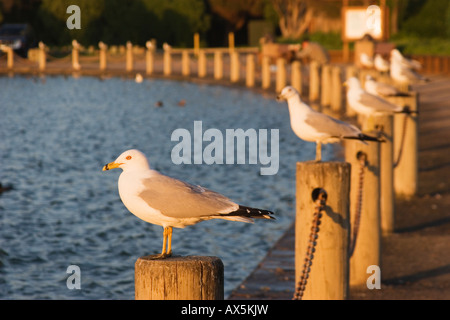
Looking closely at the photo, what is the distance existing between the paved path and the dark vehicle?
35.9 meters

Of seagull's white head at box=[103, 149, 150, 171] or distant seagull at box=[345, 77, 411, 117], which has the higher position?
seagull's white head at box=[103, 149, 150, 171]

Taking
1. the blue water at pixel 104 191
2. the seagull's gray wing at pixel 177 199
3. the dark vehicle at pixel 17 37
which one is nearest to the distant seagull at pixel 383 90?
the blue water at pixel 104 191

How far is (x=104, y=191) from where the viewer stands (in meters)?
15.0

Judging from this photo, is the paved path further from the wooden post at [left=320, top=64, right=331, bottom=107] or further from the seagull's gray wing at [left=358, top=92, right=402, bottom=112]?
the wooden post at [left=320, top=64, right=331, bottom=107]

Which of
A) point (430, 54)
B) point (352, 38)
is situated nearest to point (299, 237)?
point (430, 54)

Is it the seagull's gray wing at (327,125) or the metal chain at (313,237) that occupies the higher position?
the seagull's gray wing at (327,125)

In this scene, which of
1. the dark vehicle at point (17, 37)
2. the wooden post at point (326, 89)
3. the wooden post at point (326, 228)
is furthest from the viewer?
the dark vehicle at point (17, 37)

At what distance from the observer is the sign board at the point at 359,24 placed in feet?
131

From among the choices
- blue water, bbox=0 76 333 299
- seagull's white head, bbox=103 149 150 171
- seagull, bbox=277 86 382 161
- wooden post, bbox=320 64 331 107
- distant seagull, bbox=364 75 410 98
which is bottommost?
blue water, bbox=0 76 333 299

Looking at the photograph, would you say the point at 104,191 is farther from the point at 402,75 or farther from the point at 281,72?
the point at 281,72

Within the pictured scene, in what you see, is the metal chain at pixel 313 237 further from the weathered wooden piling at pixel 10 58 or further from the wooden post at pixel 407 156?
the weathered wooden piling at pixel 10 58

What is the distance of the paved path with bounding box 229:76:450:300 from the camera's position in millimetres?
8047

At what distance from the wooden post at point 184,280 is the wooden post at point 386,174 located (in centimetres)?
581

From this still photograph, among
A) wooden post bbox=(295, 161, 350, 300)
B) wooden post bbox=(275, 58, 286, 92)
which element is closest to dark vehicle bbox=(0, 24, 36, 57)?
wooden post bbox=(275, 58, 286, 92)
